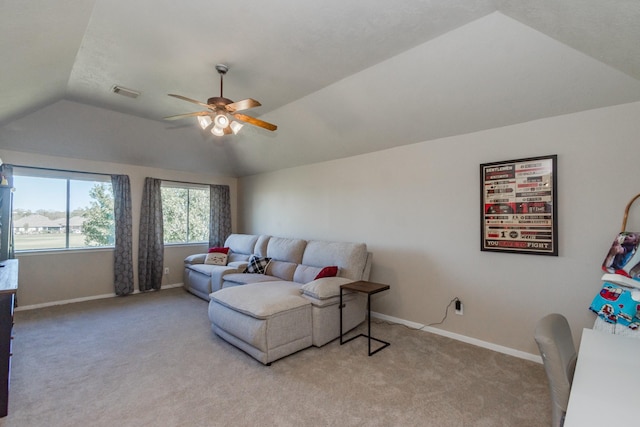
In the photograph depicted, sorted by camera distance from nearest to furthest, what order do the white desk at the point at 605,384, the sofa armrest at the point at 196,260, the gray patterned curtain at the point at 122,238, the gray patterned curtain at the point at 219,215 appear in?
the white desk at the point at 605,384, the gray patterned curtain at the point at 122,238, the sofa armrest at the point at 196,260, the gray patterned curtain at the point at 219,215

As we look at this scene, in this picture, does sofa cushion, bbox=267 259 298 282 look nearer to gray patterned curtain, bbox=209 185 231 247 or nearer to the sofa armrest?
the sofa armrest

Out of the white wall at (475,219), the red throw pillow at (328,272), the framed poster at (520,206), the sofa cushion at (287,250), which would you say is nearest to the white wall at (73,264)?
the sofa cushion at (287,250)

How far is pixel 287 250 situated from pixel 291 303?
1.64 m

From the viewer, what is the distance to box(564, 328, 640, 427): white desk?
0.96m

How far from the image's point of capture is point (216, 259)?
17.4 feet

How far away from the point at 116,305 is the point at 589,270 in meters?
5.88

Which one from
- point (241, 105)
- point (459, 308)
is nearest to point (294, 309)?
point (459, 308)

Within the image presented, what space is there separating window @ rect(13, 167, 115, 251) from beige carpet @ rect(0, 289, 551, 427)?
162cm

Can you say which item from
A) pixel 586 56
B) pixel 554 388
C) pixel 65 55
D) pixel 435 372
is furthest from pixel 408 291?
pixel 65 55

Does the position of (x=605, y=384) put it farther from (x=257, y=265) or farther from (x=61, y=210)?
(x=61, y=210)

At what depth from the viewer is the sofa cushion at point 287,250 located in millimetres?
4405

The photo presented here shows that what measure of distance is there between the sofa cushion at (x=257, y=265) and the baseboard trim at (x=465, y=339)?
1.79m

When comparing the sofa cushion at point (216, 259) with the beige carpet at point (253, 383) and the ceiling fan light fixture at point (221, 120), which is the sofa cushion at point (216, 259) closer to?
the beige carpet at point (253, 383)

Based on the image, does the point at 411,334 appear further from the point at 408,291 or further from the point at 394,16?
the point at 394,16
